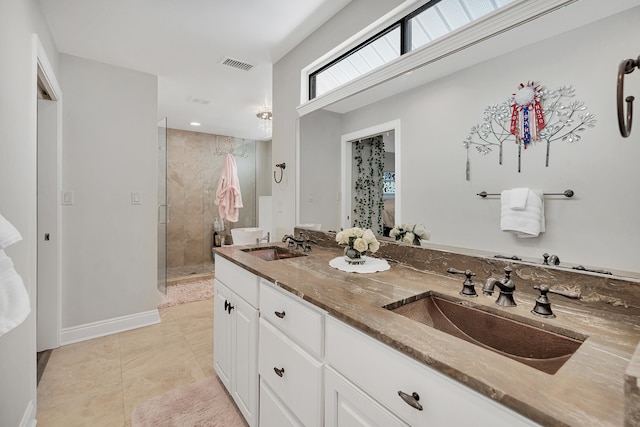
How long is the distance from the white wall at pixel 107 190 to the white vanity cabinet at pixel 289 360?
7.00 feet

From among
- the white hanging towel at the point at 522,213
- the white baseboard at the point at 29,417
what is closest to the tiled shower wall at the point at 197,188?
the white baseboard at the point at 29,417

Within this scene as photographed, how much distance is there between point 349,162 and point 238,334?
3.97 ft

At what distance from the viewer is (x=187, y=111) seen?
13.3ft

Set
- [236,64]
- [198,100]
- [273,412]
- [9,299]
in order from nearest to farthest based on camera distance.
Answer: [9,299]
[273,412]
[236,64]
[198,100]

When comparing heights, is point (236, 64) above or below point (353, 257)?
above

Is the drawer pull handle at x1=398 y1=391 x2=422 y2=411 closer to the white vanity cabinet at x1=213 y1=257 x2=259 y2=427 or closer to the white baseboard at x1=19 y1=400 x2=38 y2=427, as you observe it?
the white vanity cabinet at x1=213 y1=257 x2=259 y2=427

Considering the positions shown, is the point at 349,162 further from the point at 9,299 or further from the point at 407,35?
the point at 9,299

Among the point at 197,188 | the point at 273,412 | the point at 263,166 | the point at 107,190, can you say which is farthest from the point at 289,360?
the point at 263,166

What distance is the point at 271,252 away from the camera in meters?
2.16

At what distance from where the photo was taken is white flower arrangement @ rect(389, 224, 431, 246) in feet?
4.82

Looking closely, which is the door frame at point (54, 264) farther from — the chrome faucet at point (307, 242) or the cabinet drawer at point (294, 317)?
the cabinet drawer at point (294, 317)

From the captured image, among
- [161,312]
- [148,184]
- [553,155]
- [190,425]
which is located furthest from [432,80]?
[161,312]

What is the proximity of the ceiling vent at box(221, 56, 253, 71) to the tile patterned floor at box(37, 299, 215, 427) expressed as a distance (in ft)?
8.17

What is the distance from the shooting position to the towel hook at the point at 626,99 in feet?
2.59
